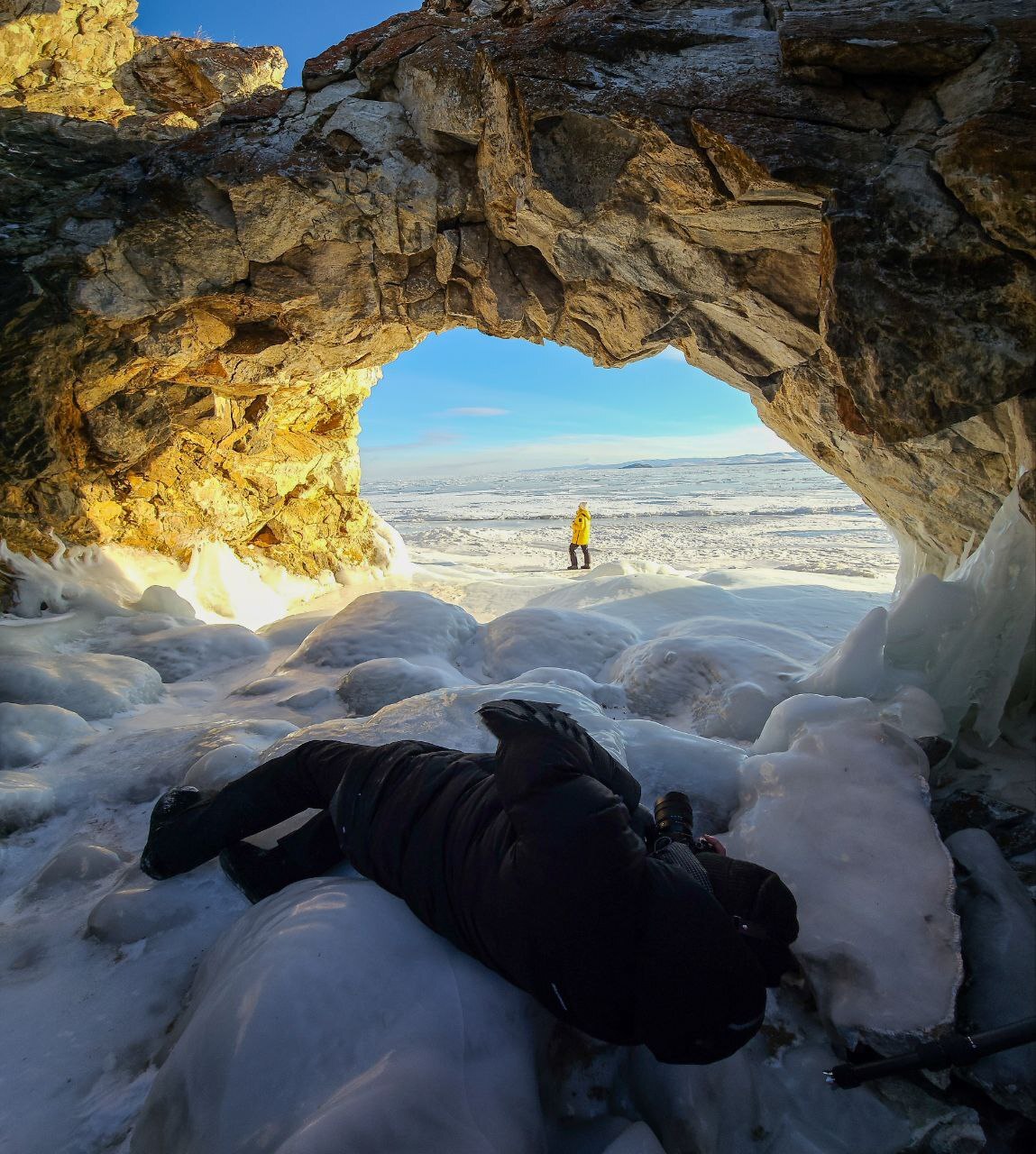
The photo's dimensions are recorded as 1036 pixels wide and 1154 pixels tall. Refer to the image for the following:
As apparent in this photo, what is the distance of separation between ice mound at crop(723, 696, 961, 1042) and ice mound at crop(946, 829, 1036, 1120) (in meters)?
0.13

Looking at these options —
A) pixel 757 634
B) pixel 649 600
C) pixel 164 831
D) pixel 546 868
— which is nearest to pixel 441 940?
pixel 546 868

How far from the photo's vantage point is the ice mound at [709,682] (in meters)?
3.66

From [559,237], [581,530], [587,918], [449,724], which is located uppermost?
[559,237]

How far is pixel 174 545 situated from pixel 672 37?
6.74 meters

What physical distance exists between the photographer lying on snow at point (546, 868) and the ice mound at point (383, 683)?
1.77 meters

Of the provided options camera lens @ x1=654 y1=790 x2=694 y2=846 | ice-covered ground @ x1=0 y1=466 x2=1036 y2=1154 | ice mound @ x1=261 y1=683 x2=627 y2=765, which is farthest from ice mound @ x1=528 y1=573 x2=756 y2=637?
camera lens @ x1=654 y1=790 x2=694 y2=846

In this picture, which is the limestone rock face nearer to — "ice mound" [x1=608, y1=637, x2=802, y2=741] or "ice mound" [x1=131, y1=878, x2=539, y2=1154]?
"ice mound" [x1=608, y1=637, x2=802, y2=741]

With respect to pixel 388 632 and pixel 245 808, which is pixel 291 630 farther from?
pixel 245 808

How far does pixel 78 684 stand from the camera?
4070 mm

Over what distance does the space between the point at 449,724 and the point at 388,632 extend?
2.47 metres

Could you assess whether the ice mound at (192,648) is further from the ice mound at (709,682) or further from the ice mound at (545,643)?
the ice mound at (709,682)

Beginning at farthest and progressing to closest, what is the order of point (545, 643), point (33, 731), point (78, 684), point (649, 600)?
point (649, 600), point (545, 643), point (78, 684), point (33, 731)

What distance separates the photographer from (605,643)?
207 inches

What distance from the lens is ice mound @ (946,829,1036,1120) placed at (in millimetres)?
1601
